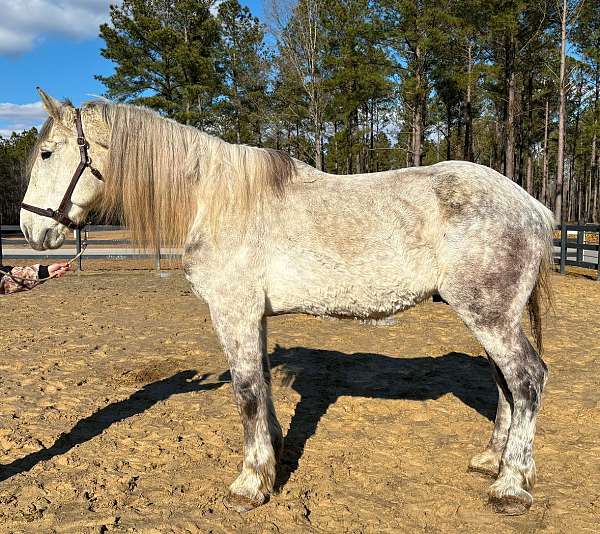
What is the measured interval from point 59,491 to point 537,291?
321 cm

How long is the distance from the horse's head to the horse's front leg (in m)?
1.09

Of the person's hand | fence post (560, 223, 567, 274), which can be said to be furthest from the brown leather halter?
fence post (560, 223, 567, 274)

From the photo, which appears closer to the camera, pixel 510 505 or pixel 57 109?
pixel 510 505

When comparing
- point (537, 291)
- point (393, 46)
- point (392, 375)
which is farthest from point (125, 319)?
point (393, 46)

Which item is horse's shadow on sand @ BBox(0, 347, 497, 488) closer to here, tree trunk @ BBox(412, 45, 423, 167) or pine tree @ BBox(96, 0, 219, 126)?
tree trunk @ BBox(412, 45, 423, 167)

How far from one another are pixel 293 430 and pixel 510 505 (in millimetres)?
1657

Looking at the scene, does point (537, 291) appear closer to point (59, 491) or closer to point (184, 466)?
point (184, 466)

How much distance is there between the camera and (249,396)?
281 cm

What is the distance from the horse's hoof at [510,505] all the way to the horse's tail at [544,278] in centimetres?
101

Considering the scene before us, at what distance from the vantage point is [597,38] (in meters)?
24.7

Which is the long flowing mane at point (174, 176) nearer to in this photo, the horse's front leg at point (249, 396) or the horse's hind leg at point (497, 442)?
the horse's front leg at point (249, 396)

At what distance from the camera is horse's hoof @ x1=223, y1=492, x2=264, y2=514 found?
2.67 m

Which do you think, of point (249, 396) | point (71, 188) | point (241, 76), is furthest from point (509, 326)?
point (241, 76)

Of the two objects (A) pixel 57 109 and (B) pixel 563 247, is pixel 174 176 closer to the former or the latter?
(A) pixel 57 109
